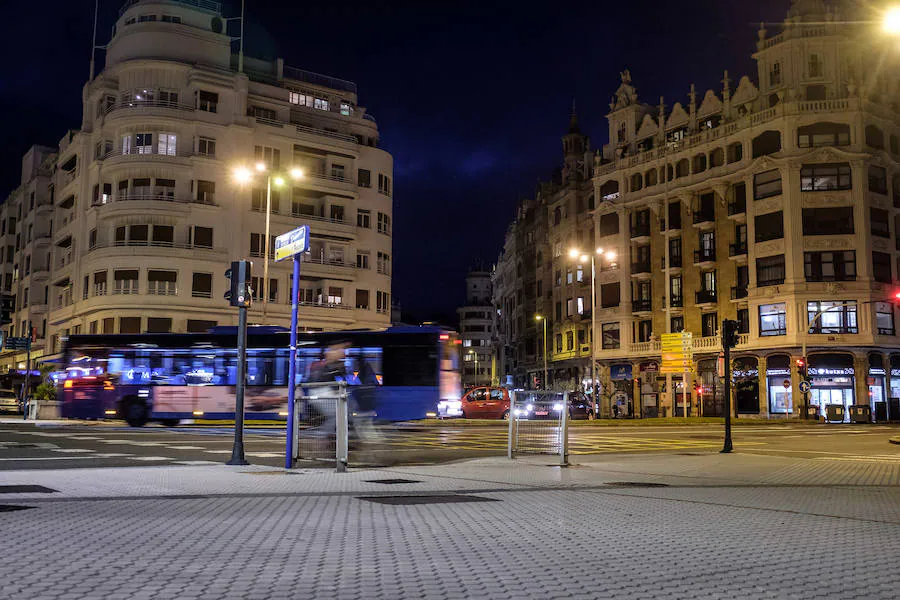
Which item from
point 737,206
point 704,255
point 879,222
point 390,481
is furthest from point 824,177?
point 390,481

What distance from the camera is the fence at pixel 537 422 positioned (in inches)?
660

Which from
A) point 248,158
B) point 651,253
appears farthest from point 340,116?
point 651,253

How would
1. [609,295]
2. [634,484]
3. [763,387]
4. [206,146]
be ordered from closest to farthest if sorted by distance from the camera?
[634,484] → [763,387] → [206,146] → [609,295]

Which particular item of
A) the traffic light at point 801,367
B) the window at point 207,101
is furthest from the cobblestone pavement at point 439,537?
the window at point 207,101

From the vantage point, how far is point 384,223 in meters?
67.9

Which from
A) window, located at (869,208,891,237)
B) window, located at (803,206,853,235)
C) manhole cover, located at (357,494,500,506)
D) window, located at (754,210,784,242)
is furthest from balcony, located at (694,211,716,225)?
manhole cover, located at (357,494,500,506)

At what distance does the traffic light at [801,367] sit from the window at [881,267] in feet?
24.6

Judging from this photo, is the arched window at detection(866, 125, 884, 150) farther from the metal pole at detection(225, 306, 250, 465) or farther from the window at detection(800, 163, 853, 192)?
the metal pole at detection(225, 306, 250, 465)

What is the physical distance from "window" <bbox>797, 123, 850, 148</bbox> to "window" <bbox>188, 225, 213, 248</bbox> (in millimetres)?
39737

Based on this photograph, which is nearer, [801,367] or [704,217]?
[801,367]

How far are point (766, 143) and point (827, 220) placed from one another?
681 cm

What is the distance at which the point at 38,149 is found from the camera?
8356 cm

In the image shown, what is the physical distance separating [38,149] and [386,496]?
3313 inches

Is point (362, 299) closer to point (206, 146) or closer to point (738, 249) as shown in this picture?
point (206, 146)
